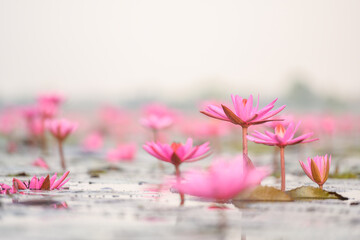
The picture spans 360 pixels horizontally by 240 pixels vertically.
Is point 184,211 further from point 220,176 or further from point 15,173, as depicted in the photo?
point 15,173

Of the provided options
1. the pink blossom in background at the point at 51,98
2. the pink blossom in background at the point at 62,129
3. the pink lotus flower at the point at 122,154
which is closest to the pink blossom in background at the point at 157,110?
the pink lotus flower at the point at 122,154

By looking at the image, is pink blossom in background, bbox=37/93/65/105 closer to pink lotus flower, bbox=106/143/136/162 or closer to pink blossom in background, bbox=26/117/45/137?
pink lotus flower, bbox=106/143/136/162

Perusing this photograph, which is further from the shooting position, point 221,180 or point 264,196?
point 264,196

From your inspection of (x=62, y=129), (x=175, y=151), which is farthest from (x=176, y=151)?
(x=62, y=129)

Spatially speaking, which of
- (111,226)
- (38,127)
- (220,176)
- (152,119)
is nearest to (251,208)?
(220,176)

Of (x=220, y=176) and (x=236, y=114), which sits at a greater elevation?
(x=236, y=114)

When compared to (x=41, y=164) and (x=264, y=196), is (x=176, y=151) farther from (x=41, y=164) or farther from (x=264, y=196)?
(x=41, y=164)

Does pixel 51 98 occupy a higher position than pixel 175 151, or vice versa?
pixel 51 98

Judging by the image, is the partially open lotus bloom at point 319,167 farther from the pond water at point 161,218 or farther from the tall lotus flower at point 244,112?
the tall lotus flower at point 244,112
